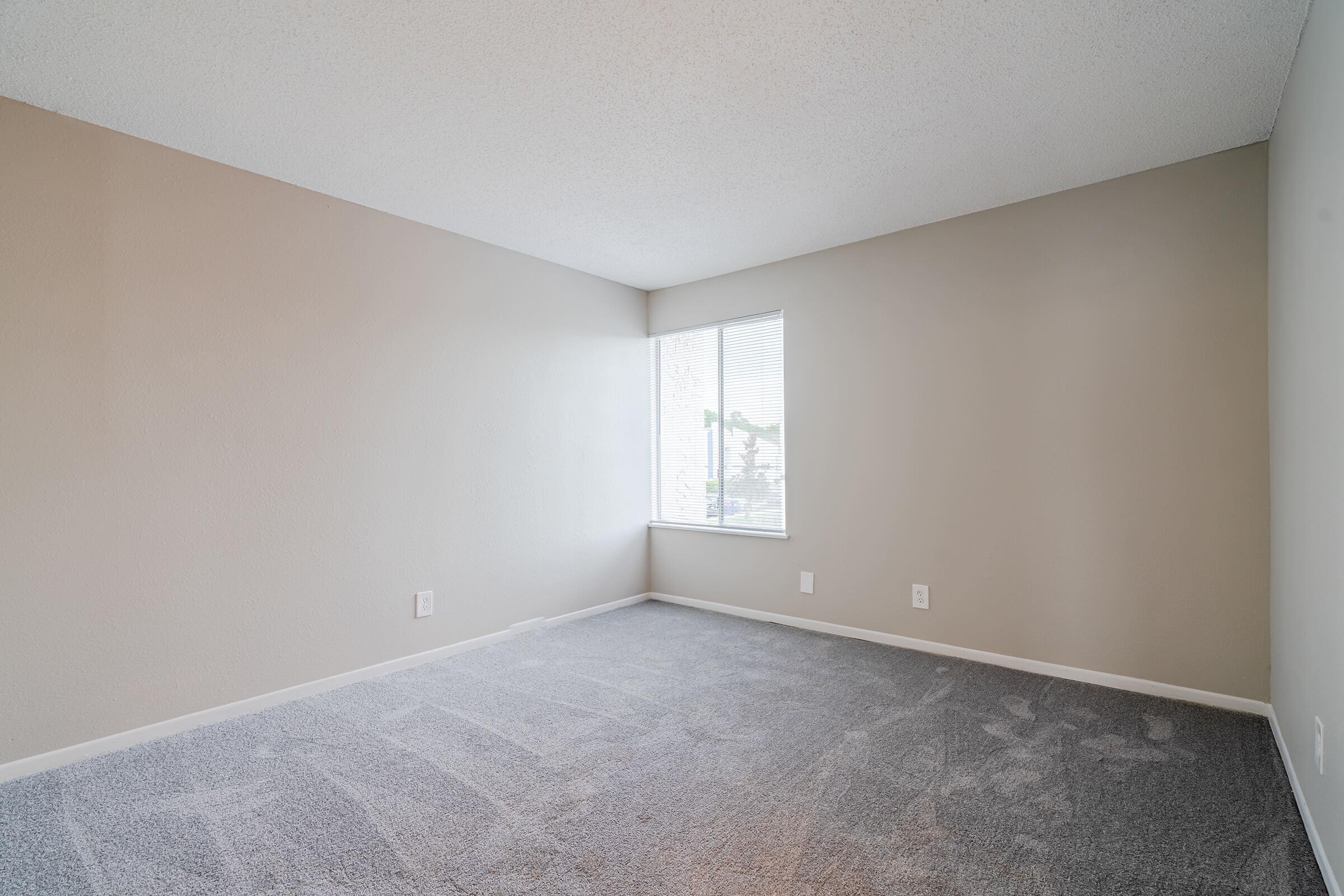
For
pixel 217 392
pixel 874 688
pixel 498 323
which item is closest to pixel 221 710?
pixel 217 392

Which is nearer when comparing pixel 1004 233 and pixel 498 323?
pixel 1004 233

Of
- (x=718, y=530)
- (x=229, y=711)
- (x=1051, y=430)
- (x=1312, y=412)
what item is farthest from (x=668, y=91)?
(x=229, y=711)

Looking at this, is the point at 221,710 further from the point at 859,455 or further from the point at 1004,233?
the point at 1004,233

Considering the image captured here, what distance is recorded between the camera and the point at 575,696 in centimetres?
302

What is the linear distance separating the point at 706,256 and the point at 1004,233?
174 centimetres

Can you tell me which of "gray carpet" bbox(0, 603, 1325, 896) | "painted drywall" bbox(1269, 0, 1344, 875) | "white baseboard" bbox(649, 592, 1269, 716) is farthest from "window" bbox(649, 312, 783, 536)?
"painted drywall" bbox(1269, 0, 1344, 875)

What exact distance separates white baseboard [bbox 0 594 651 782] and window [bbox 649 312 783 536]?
144 centimetres

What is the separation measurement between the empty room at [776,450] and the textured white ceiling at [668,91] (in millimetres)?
19

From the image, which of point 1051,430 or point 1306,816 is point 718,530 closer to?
point 1051,430

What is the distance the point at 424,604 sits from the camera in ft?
11.8

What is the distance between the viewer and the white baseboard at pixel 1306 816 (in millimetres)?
1624

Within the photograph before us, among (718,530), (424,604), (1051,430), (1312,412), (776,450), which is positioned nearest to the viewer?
(1312,412)

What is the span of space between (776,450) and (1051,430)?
1653 mm

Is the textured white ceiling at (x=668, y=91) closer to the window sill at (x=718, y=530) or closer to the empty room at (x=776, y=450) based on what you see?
the empty room at (x=776, y=450)
